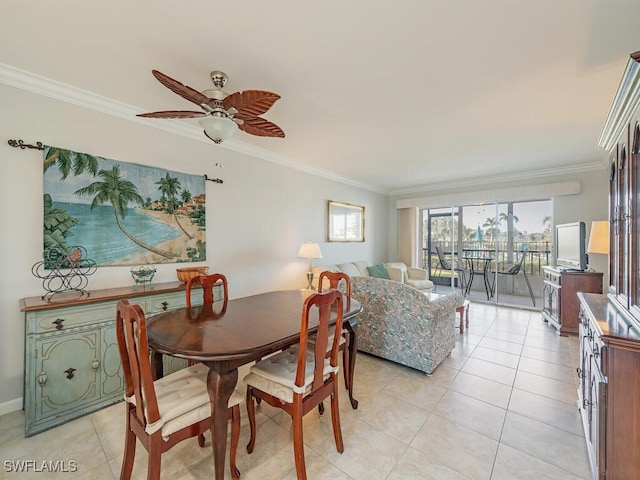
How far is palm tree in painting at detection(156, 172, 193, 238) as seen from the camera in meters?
2.79

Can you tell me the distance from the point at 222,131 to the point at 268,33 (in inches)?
25.6

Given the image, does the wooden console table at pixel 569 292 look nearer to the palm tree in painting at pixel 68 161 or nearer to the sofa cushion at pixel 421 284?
the sofa cushion at pixel 421 284

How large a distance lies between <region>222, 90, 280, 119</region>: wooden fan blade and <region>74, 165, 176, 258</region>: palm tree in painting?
1.47m

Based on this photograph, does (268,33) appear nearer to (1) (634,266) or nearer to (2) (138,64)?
(2) (138,64)

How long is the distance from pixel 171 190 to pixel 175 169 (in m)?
0.24

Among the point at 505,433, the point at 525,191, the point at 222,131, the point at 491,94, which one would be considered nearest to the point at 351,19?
the point at 222,131

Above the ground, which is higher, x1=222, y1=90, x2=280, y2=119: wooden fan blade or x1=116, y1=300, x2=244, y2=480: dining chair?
x1=222, y1=90, x2=280, y2=119: wooden fan blade

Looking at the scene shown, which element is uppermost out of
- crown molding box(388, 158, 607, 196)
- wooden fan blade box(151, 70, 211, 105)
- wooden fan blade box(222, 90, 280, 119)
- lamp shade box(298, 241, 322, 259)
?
crown molding box(388, 158, 607, 196)

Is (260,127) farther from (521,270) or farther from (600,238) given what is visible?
(521,270)

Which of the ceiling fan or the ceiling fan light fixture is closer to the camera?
the ceiling fan

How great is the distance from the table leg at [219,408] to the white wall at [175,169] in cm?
181

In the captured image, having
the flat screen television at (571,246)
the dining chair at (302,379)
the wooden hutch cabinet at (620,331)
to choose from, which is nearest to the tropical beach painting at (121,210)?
the dining chair at (302,379)

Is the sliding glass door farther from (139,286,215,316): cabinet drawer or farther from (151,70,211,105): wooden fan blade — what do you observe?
(151,70,211,105): wooden fan blade
